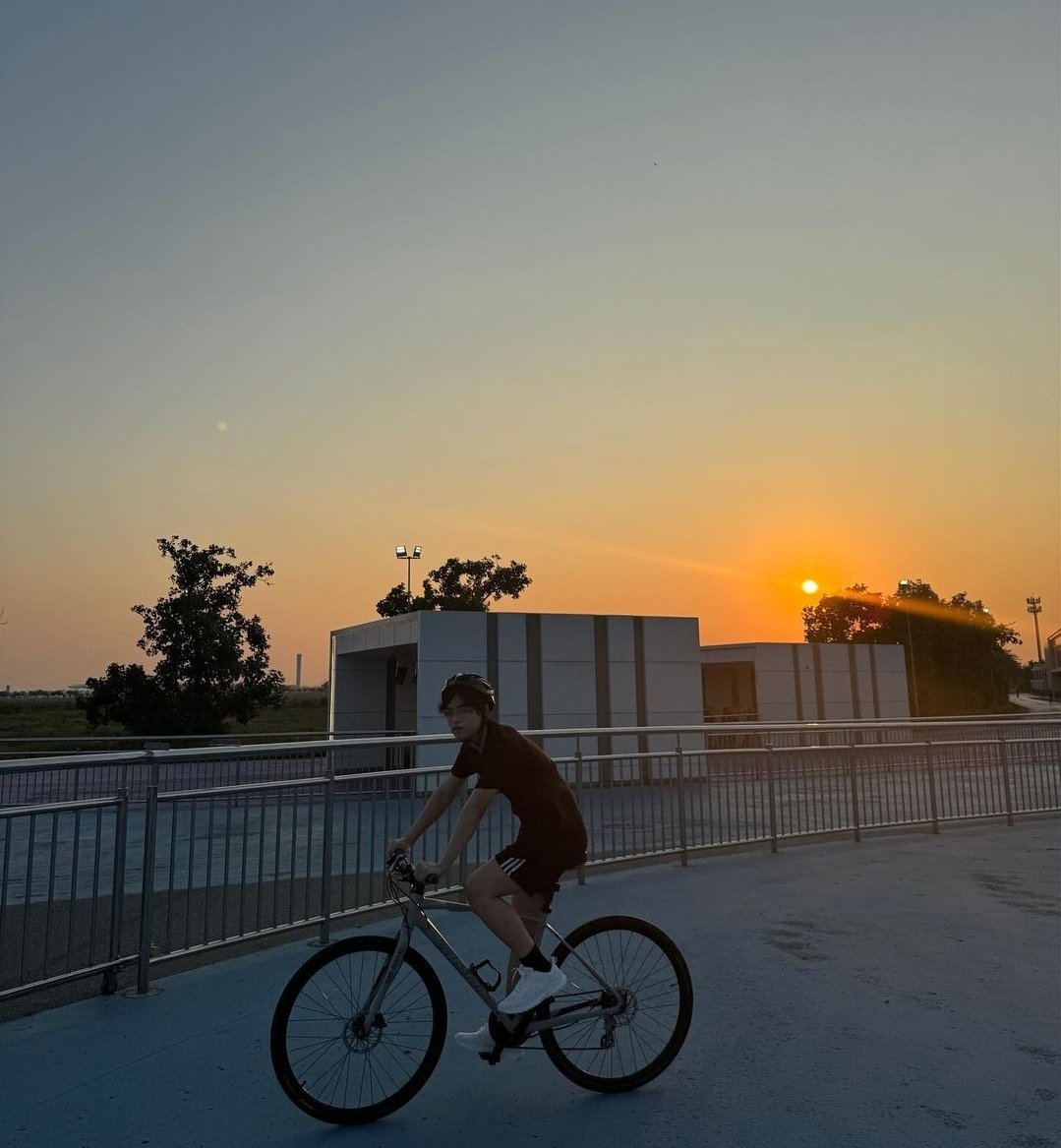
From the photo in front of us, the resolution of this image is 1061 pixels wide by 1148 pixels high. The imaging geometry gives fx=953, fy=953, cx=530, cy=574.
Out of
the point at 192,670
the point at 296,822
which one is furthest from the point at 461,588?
the point at 296,822

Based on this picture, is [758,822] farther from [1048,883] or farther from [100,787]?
[100,787]

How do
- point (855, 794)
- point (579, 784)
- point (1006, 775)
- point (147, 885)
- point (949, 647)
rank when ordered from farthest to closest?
point (949, 647) → point (1006, 775) → point (855, 794) → point (579, 784) → point (147, 885)

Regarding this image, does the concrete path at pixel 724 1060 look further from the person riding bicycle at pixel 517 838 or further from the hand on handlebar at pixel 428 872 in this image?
the hand on handlebar at pixel 428 872

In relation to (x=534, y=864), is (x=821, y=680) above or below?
above

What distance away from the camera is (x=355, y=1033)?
4.03 m

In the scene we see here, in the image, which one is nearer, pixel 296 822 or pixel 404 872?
pixel 404 872

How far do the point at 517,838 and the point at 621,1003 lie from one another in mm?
944

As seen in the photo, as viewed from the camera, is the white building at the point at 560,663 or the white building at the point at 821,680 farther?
the white building at the point at 821,680

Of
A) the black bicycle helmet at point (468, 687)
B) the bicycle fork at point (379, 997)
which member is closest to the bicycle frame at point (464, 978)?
the bicycle fork at point (379, 997)

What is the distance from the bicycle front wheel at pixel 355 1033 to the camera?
3955 millimetres

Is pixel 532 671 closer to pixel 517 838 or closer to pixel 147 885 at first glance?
pixel 147 885

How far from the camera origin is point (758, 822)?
11539 mm

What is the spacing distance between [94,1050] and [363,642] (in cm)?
2454

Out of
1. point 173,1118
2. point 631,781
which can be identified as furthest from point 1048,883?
point 173,1118
